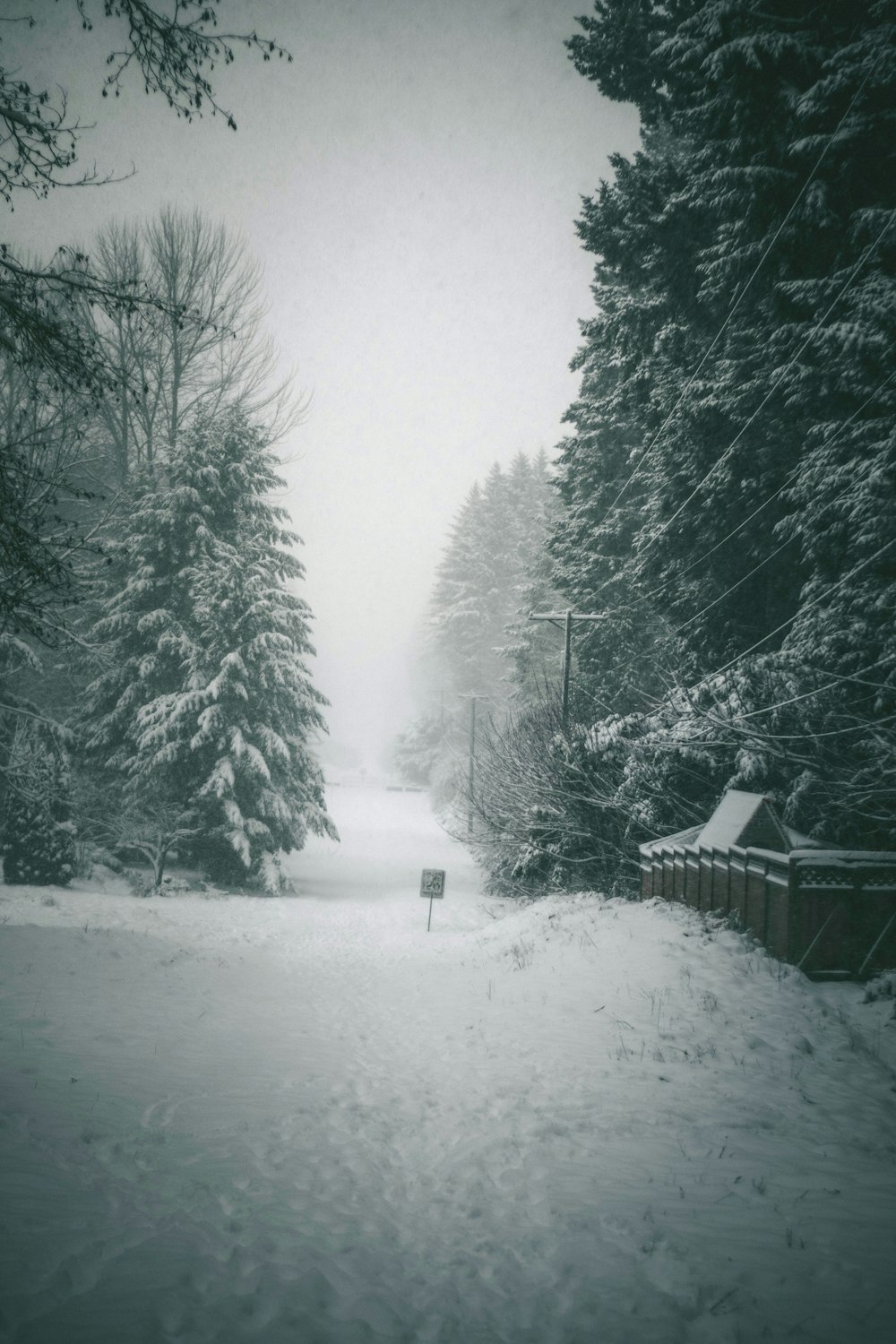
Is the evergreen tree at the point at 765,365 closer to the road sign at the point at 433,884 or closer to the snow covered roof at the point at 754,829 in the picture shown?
the snow covered roof at the point at 754,829

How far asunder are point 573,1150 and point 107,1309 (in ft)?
10.8

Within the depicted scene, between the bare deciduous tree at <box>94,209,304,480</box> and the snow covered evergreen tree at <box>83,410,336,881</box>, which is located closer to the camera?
the snow covered evergreen tree at <box>83,410,336,881</box>

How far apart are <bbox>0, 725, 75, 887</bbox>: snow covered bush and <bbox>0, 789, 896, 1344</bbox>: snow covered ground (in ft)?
20.3

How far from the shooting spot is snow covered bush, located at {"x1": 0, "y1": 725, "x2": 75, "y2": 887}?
14.4m

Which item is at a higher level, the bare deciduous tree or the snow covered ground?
the bare deciduous tree

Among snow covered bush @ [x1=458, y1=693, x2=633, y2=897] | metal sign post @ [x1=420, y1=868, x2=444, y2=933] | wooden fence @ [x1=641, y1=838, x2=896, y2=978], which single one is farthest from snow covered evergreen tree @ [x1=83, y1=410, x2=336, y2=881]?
wooden fence @ [x1=641, y1=838, x2=896, y2=978]

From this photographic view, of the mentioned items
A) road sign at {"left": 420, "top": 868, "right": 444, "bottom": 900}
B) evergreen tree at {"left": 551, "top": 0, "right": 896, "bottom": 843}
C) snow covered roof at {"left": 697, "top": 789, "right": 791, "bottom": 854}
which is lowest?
road sign at {"left": 420, "top": 868, "right": 444, "bottom": 900}

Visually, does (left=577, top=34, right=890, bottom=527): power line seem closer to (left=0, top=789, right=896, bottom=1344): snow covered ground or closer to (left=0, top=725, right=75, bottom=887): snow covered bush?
(left=0, top=789, right=896, bottom=1344): snow covered ground

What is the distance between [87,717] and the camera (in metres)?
18.4

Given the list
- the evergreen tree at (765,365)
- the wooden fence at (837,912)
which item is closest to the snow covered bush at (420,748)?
the evergreen tree at (765,365)

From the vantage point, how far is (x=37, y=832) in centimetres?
1479

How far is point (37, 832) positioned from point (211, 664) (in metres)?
6.08

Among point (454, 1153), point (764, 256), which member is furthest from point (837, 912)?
point (764, 256)

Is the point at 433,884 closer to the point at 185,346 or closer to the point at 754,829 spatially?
the point at 754,829
